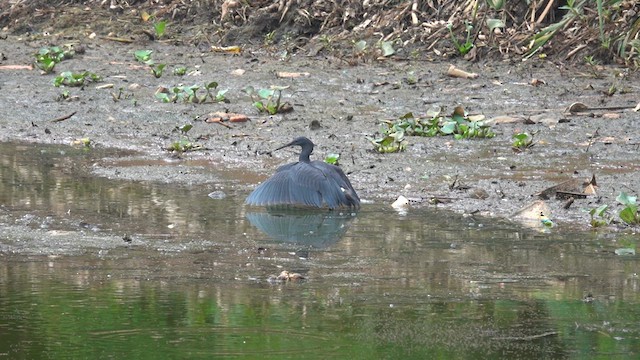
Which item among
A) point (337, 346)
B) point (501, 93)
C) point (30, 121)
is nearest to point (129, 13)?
point (30, 121)

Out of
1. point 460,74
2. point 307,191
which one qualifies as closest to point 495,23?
point 460,74

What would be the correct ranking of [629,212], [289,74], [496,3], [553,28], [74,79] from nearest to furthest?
1. [629,212]
2. [553,28]
3. [496,3]
4. [74,79]
5. [289,74]

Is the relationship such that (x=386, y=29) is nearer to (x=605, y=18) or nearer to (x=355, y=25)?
(x=355, y=25)

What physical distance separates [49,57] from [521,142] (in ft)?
18.5

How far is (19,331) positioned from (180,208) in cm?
281

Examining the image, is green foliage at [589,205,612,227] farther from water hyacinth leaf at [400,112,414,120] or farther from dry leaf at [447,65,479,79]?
dry leaf at [447,65,479,79]

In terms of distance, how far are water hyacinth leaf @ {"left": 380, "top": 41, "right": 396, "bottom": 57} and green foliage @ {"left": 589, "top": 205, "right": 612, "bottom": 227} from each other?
5.46 m

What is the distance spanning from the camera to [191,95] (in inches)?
446

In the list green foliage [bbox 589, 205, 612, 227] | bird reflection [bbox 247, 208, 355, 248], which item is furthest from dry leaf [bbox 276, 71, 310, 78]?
green foliage [bbox 589, 205, 612, 227]

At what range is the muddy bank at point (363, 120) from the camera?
8508mm

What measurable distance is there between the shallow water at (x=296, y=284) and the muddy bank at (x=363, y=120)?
83cm

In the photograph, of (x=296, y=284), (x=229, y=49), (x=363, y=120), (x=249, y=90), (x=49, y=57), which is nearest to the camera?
(x=296, y=284)

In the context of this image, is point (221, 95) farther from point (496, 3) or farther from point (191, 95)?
point (496, 3)

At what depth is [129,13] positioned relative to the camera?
1484 cm
